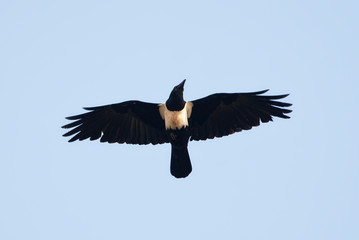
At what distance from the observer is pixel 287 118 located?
48.0ft

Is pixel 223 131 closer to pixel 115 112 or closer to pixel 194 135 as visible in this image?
pixel 194 135

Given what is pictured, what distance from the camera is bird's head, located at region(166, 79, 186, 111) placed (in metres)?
14.4

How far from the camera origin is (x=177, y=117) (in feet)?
47.6

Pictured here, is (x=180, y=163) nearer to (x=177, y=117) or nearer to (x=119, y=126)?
(x=177, y=117)

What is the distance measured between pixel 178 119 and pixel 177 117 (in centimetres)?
5

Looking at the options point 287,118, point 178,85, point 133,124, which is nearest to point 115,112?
point 133,124

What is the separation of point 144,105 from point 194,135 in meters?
1.23

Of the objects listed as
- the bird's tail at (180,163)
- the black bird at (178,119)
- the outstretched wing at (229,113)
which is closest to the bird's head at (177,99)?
the black bird at (178,119)

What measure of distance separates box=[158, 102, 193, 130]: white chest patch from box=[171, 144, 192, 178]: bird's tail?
0.46 m

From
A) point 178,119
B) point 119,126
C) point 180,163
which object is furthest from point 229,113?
point 119,126

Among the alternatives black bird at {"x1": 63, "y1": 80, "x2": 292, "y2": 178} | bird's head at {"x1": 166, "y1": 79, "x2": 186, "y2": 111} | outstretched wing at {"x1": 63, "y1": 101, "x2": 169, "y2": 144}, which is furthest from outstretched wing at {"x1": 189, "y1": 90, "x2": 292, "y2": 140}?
outstretched wing at {"x1": 63, "y1": 101, "x2": 169, "y2": 144}

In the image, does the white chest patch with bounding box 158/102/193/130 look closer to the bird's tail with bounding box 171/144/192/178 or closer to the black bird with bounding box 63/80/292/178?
the black bird with bounding box 63/80/292/178

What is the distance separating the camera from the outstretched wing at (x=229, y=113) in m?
14.7

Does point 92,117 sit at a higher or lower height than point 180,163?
higher
